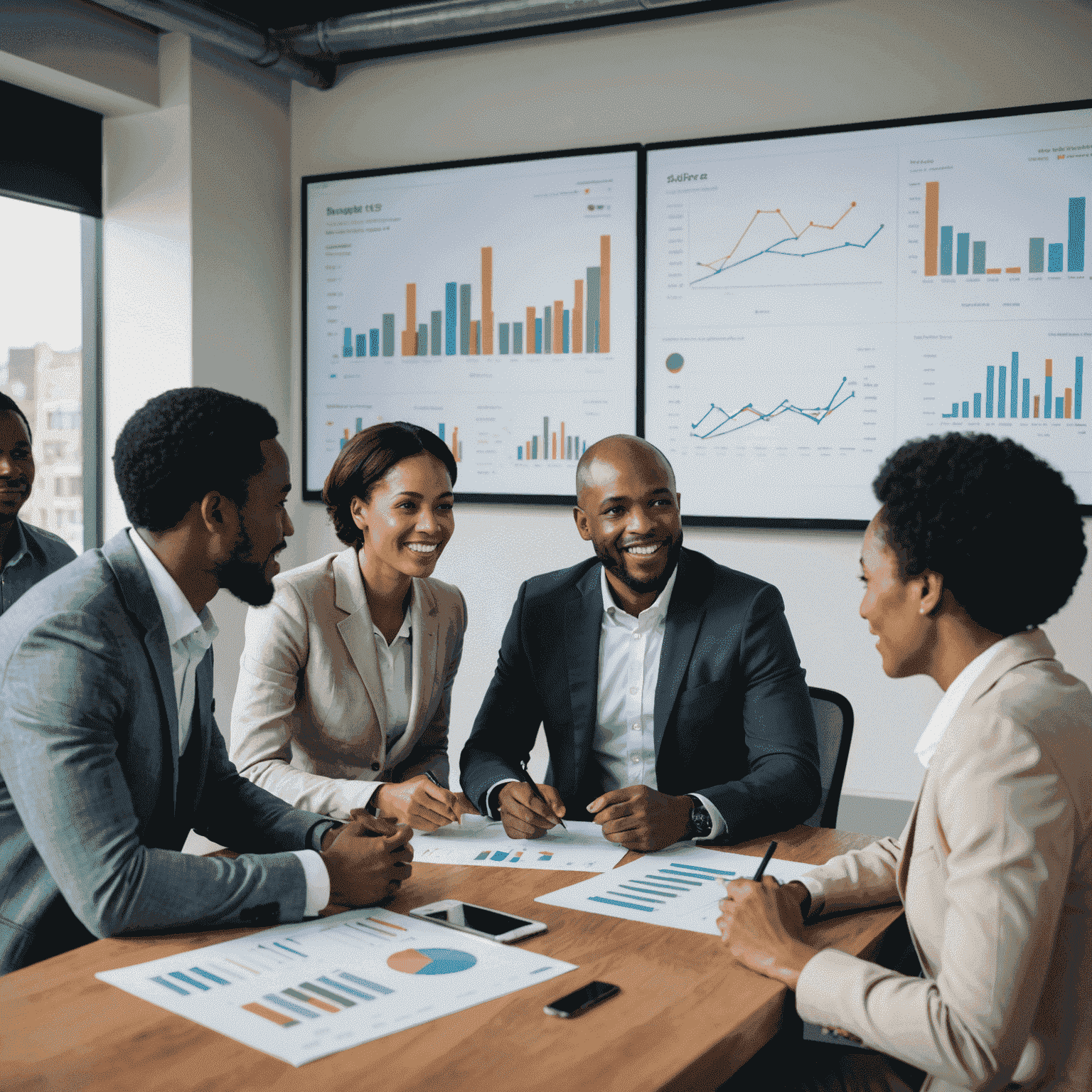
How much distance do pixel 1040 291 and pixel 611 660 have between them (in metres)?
1.90

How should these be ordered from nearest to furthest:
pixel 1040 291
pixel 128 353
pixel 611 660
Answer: pixel 611 660, pixel 1040 291, pixel 128 353

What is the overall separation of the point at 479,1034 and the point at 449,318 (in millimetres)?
3230

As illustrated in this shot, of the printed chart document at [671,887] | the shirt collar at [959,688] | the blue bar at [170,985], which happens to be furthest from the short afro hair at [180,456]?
the shirt collar at [959,688]

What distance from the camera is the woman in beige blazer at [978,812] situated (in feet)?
3.80

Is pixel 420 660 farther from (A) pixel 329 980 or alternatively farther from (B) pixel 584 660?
(A) pixel 329 980

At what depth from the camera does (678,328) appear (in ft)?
12.3

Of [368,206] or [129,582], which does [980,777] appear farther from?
[368,206]

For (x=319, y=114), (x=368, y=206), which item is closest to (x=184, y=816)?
(x=368, y=206)

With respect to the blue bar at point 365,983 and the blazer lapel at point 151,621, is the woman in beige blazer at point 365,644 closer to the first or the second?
the blazer lapel at point 151,621

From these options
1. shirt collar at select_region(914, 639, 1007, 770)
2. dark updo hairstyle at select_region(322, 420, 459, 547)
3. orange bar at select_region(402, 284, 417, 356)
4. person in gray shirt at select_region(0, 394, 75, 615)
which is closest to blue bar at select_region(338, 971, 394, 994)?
shirt collar at select_region(914, 639, 1007, 770)

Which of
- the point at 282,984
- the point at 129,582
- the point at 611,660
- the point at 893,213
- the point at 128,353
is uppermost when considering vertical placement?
the point at 893,213

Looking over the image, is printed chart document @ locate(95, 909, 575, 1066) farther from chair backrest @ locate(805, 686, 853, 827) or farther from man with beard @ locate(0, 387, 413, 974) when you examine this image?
chair backrest @ locate(805, 686, 853, 827)

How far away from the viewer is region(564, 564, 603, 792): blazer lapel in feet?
7.82

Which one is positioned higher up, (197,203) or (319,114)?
(319,114)
